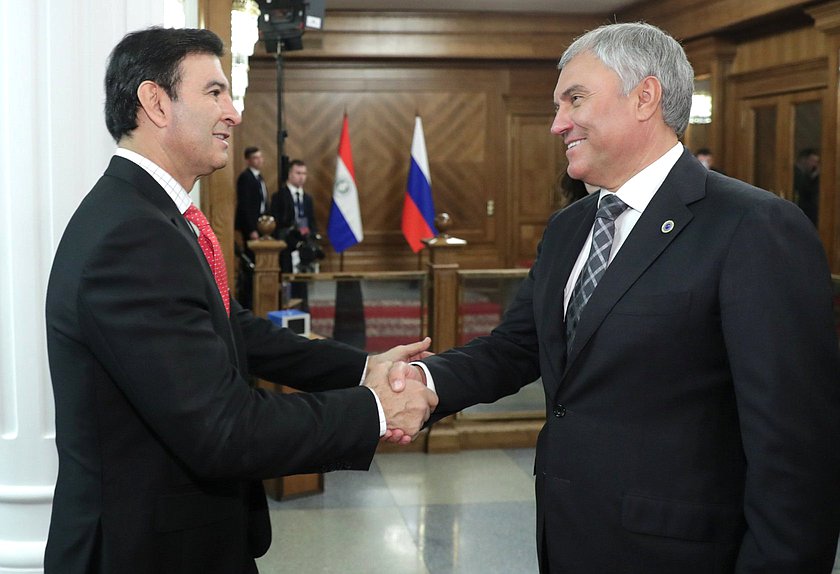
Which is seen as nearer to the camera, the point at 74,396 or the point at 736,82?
the point at 74,396

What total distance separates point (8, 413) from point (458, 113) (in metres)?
10.5

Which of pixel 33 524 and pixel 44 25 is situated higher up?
pixel 44 25

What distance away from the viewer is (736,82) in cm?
963

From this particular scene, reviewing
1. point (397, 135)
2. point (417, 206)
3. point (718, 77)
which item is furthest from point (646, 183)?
point (397, 135)

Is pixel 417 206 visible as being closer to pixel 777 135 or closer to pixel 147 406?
pixel 777 135

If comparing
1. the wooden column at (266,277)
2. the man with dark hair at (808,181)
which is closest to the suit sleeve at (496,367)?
the wooden column at (266,277)

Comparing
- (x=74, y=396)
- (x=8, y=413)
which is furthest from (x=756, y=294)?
(x=8, y=413)

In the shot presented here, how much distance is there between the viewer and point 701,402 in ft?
5.45

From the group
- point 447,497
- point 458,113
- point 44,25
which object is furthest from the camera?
point 458,113

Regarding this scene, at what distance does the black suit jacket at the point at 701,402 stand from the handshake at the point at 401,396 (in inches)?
15.6

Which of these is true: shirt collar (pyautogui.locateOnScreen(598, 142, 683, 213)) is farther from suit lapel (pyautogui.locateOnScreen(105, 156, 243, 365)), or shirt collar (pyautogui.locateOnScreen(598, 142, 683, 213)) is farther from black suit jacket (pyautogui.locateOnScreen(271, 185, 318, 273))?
black suit jacket (pyautogui.locateOnScreen(271, 185, 318, 273))

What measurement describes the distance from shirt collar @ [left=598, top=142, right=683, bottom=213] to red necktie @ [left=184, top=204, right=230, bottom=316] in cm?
82

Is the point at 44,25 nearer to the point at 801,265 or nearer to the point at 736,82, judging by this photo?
the point at 801,265

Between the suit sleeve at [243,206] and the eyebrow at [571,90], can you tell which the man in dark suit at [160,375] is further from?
the suit sleeve at [243,206]
